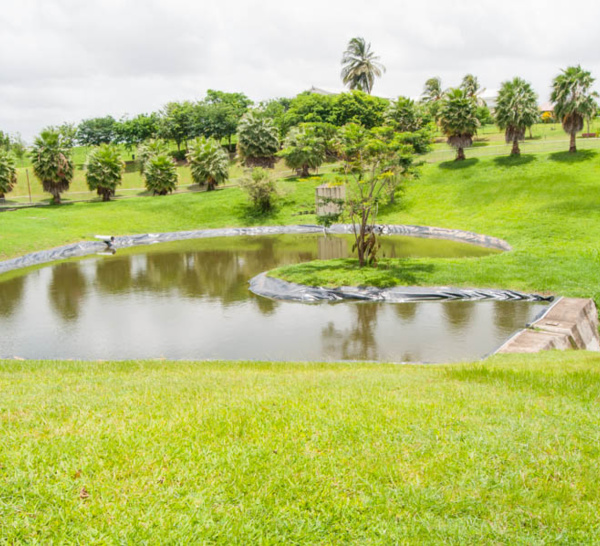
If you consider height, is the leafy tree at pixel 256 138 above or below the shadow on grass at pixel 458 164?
above

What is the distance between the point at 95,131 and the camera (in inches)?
3971

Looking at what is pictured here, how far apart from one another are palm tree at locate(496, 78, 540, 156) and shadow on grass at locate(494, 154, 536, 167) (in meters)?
2.61

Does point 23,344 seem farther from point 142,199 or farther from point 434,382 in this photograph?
point 142,199

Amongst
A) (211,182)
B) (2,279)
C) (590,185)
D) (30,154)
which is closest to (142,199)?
(211,182)

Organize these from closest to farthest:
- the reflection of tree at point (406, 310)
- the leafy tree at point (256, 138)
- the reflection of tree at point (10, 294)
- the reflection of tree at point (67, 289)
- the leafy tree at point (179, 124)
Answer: the reflection of tree at point (406, 310)
the reflection of tree at point (67, 289)
the reflection of tree at point (10, 294)
the leafy tree at point (256, 138)
the leafy tree at point (179, 124)

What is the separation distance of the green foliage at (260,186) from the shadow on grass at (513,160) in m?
24.2

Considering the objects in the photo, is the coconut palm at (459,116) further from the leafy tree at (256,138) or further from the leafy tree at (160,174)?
the leafy tree at (160,174)

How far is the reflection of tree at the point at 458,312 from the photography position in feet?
58.1

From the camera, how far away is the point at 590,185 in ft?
134

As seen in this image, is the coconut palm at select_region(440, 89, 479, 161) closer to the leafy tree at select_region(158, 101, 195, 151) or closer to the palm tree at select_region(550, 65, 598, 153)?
the palm tree at select_region(550, 65, 598, 153)

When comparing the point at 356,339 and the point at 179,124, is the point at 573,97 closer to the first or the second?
the point at 356,339

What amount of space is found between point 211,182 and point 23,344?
4657 centimetres

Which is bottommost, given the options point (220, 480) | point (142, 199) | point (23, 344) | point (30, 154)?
point (23, 344)

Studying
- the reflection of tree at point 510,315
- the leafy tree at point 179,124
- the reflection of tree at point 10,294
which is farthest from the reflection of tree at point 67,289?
the leafy tree at point 179,124
